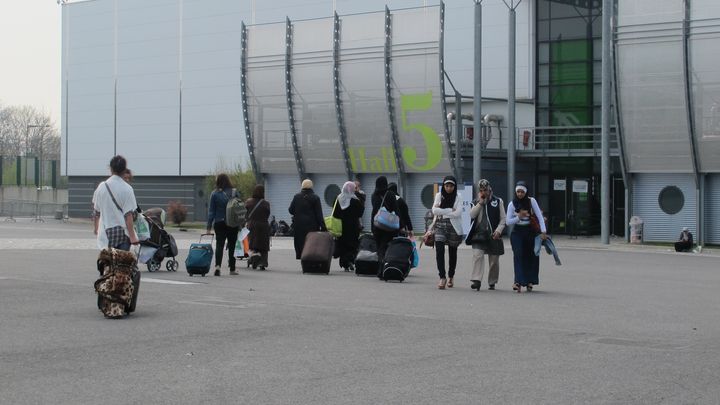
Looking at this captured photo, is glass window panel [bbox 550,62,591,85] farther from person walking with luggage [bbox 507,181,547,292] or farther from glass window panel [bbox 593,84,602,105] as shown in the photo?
person walking with luggage [bbox 507,181,547,292]

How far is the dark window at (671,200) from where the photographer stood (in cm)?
4031

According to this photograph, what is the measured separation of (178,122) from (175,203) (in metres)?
5.50

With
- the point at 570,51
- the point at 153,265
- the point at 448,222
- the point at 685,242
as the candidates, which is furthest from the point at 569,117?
the point at 448,222

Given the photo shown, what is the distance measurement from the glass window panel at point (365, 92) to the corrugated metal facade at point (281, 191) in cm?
401

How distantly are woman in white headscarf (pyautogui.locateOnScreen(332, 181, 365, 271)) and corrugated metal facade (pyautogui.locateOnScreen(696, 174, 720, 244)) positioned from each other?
20.2m

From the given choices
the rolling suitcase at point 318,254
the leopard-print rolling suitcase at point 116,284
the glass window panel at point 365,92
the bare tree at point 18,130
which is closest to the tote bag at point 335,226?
the rolling suitcase at point 318,254

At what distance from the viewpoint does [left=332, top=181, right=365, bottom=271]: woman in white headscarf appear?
2259cm

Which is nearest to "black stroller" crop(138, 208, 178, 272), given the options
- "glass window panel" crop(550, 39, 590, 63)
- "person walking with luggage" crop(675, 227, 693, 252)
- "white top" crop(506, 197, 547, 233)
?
"white top" crop(506, 197, 547, 233)

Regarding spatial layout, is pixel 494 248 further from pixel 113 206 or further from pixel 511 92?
pixel 511 92

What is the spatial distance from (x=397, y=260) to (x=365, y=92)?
27.5 metres

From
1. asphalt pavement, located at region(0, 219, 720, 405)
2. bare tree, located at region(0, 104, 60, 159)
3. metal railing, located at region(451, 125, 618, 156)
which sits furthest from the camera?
bare tree, located at region(0, 104, 60, 159)

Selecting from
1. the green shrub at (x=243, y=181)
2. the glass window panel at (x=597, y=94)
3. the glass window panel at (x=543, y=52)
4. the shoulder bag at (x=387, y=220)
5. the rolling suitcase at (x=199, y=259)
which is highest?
the glass window panel at (x=543, y=52)

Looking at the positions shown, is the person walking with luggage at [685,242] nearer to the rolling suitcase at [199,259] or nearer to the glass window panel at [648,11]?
the glass window panel at [648,11]

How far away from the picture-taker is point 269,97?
49.8 meters
